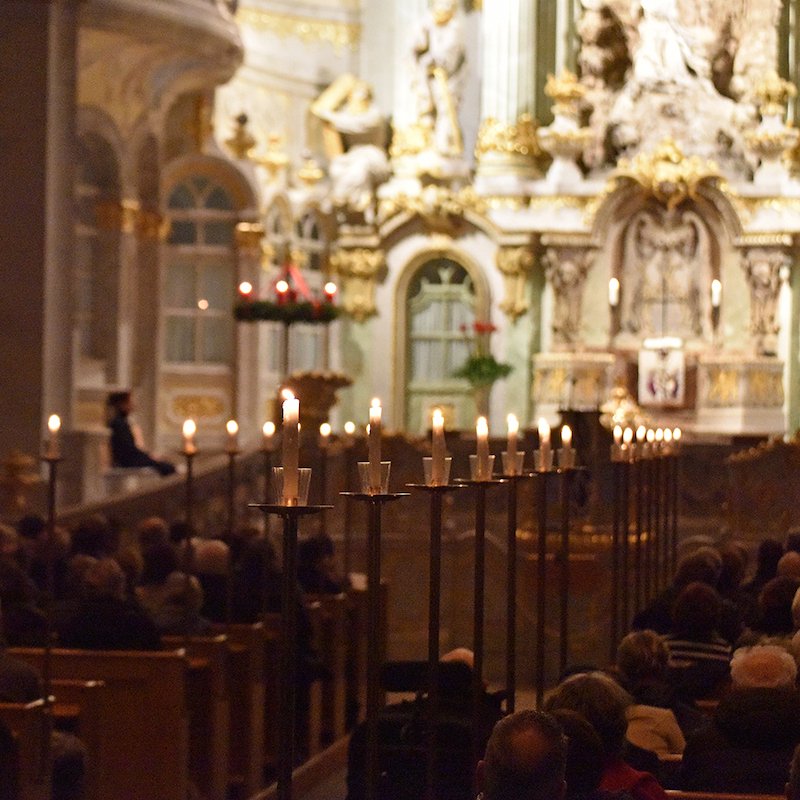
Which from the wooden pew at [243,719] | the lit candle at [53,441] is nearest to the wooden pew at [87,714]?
the lit candle at [53,441]

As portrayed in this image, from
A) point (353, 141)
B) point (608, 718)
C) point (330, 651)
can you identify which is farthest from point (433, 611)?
point (353, 141)

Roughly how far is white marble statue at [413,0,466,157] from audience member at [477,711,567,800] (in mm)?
18548

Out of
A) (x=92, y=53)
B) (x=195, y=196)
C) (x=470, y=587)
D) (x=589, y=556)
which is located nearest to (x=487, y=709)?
(x=589, y=556)

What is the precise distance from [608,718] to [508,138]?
17.8 metres

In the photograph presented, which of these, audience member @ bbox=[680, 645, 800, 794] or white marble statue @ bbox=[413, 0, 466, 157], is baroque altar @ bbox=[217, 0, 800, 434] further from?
audience member @ bbox=[680, 645, 800, 794]

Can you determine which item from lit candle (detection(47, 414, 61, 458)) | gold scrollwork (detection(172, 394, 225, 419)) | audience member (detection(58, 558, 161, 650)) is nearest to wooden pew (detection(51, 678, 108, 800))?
audience member (detection(58, 558, 161, 650))

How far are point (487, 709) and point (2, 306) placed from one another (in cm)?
926

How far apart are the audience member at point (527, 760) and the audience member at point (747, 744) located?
1.37m

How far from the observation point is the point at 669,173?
21719 mm

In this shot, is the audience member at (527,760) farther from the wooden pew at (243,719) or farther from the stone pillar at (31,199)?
the stone pillar at (31,199)

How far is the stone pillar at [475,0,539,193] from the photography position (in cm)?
2247

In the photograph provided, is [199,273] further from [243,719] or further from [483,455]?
[483,455]

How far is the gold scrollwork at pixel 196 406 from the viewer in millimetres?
19875

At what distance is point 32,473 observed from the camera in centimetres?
1448
